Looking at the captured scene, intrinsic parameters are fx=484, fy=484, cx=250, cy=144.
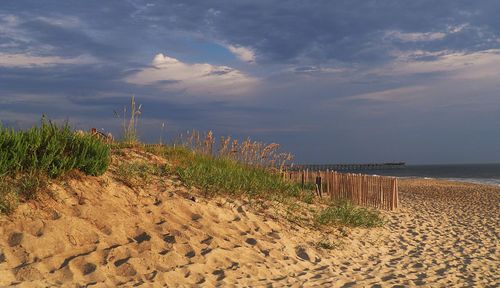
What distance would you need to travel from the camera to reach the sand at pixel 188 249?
17.3 ft

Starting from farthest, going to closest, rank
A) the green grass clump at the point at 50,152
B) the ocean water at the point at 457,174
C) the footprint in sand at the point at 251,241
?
the ocean water at the point at 457,174 < the footprint in sand at the point at 251,241 < the green grass clump at the point at 50,152

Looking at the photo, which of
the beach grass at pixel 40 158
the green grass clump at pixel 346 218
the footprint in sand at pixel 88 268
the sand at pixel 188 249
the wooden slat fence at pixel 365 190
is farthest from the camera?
the wooden slat fence at pixel 365 190

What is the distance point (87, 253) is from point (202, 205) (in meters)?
2.60

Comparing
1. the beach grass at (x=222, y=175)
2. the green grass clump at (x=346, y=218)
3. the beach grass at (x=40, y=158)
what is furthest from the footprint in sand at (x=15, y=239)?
the green grass clump at (x=346, y=218)

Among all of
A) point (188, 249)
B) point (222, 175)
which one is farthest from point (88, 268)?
point (222, 175)

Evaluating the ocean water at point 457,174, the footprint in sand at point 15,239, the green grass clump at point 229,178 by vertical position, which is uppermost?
the green grass clump at point 229,178

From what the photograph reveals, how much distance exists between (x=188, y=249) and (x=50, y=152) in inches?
95.8

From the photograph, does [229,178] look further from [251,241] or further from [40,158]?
[40,158]

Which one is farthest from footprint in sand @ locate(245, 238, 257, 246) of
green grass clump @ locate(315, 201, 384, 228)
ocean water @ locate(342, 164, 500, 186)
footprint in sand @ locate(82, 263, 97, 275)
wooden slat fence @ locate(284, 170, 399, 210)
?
ocean water @ locate(342, 164, 500, 186)

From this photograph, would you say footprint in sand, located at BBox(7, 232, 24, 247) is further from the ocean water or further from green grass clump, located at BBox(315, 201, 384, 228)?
the ocean water

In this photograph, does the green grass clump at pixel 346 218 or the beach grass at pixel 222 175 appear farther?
the green grass clump at pixel 346 218

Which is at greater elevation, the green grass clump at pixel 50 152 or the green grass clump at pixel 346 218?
the green grass clump at pixel 50 152

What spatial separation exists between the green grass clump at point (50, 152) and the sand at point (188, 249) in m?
0.24

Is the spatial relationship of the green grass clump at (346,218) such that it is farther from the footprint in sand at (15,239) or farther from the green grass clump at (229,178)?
the footprint in sand at (15,239)
